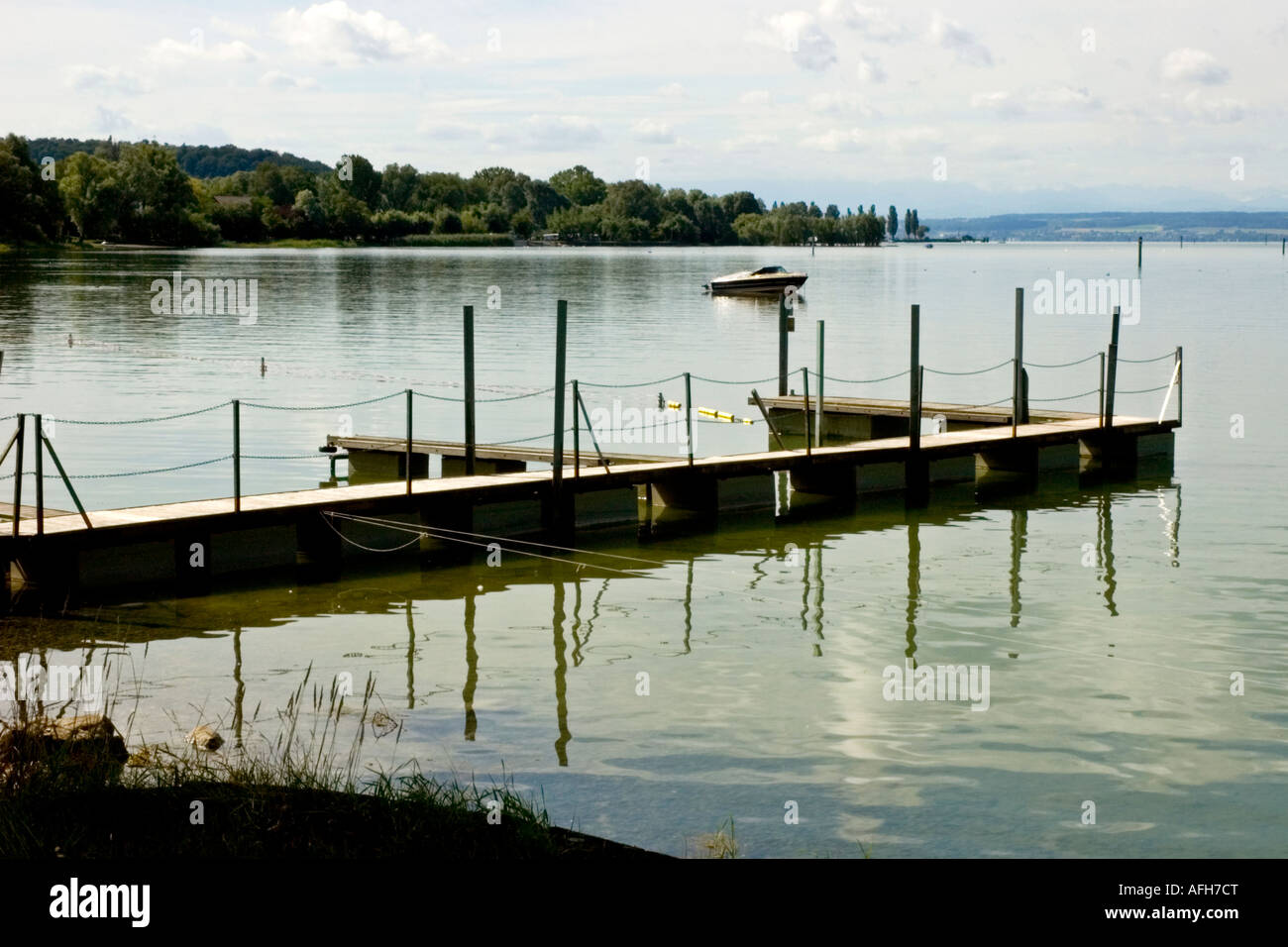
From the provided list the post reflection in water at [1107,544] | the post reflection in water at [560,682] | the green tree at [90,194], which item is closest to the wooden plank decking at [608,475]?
the post reflection in water at [1107,544]

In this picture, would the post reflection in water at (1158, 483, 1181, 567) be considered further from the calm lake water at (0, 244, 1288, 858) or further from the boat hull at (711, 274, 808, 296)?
the boat hull at (711, 274, 808, 296)

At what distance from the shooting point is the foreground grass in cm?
803

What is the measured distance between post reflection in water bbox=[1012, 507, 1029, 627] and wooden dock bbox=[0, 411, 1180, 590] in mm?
1945

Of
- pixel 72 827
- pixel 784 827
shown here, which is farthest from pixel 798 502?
pixel 72 827

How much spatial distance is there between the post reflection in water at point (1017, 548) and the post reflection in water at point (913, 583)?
3.68 ft

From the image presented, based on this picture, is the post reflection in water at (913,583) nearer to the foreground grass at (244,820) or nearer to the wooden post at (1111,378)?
the wooden post at (1111,378)

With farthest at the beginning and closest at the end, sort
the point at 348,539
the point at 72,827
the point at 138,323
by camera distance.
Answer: the point at 138,323, the point at 348,539, the point at 72,827

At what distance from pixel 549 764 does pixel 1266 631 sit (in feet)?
28.6

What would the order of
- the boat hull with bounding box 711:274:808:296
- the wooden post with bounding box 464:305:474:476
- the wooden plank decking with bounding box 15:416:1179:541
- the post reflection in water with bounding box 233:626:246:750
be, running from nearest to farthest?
the post reflection in water with bounding box 233:626:246:750
the wooden plank decking with bounding box 15:416:1179:541
the wooden post with bounding box 464:305:474:476
the boat hull with bounding box 711:274:808:296

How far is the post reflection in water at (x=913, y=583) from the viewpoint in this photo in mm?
16078

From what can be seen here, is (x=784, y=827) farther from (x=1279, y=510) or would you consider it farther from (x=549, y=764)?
(x=1279, y=510)

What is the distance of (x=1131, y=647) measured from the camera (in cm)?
1591

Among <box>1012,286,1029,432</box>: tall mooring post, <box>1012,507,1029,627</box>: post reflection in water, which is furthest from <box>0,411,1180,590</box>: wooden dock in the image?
<box>1012,507,1029,627</box>: post reflection in water

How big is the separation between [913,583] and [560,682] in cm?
632
